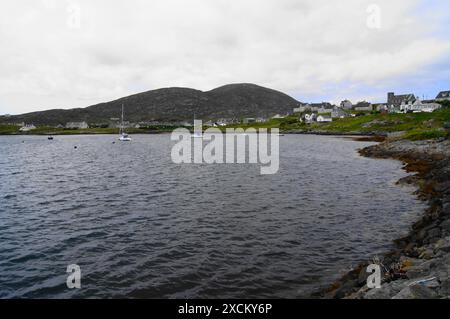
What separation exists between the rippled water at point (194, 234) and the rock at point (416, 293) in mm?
5338

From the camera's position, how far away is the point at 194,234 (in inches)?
984

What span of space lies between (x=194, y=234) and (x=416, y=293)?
15926 mm

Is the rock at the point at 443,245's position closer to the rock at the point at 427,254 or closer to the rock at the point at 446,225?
the rock at the point at 427,254

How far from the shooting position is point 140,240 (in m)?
23.7

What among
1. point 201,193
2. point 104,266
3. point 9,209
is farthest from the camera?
point 201,193

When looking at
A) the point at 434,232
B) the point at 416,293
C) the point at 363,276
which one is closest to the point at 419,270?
the point at 363,276

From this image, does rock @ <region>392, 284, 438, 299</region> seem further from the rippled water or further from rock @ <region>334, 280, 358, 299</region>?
the rippled water

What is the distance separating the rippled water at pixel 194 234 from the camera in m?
17.7

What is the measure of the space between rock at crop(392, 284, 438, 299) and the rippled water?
534 cm

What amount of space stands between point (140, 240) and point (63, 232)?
21.0 ft

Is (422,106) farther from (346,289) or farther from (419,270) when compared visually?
(346,289)
